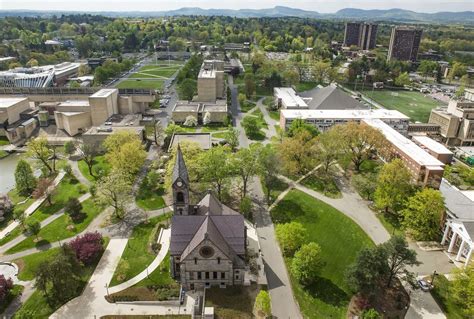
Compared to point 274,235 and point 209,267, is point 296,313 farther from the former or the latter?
point 274,235

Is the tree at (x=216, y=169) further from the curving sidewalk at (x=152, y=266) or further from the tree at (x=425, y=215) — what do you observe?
the tree at (x=425, y=215)

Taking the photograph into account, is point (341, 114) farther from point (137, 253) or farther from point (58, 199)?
point (58, 199)

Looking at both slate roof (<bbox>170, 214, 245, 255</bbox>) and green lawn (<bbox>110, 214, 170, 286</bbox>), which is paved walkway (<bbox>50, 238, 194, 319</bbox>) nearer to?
green lawn (<bbox>110, 214, 170, 286</bbox>)

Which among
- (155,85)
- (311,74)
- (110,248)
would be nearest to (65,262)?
(110,248)

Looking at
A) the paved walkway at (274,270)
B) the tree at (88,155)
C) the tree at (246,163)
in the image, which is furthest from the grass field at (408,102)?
the tree at (88,155)

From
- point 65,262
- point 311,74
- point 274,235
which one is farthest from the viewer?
point 311,74

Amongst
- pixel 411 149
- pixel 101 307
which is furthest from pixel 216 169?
pixel 411 149
